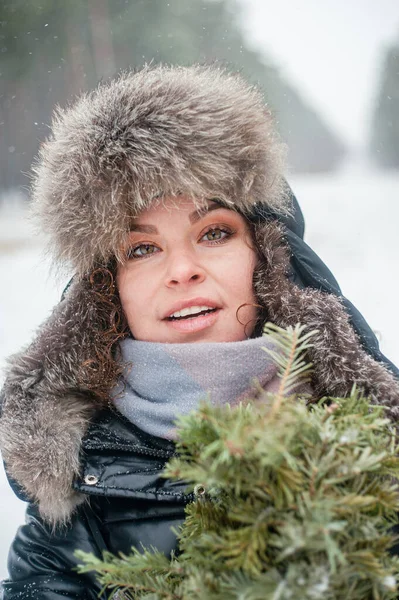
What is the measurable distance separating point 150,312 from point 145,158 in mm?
337

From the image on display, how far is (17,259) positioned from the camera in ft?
17.3

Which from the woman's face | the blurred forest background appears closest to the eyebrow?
the woman's face

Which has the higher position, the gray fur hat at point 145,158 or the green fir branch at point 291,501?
the gray fur hat at point 145,158

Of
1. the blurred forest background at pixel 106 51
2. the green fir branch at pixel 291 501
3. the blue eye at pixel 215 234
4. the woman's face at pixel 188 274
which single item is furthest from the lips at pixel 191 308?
the blurred forest background at pixel 106 51

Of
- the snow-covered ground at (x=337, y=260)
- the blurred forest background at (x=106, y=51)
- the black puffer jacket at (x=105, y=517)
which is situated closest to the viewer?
the black puffer jacket at (x=105, y=517)

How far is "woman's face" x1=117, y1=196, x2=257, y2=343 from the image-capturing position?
47.6 inches

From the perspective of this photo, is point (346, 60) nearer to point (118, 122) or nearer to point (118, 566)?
point (118, 122)

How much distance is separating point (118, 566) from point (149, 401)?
60cm

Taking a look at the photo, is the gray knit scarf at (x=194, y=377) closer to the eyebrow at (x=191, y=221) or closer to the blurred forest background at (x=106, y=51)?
the eyebrow at (x=191, y=221)

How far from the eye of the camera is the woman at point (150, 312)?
1190mm

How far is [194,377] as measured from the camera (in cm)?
121

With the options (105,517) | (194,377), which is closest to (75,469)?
(105,517)

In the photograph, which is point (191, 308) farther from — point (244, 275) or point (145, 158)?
point (145, 158)

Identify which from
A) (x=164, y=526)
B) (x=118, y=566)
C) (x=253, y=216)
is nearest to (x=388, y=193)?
(x=253, y=216)
